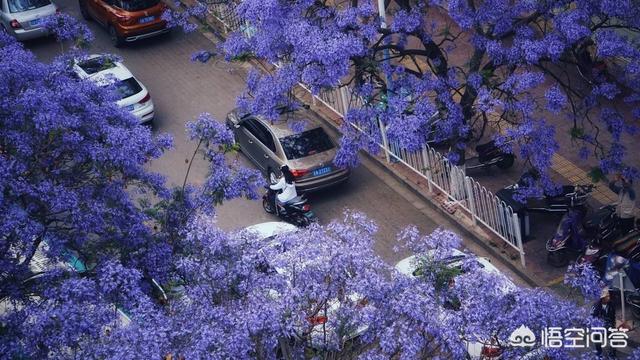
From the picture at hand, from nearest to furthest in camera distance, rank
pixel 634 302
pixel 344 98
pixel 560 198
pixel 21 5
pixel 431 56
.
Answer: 1. pixel 634 302
2. pixel 560 198
3. pixel 431 56
4. pixel 344 98
5. pixel 21 5

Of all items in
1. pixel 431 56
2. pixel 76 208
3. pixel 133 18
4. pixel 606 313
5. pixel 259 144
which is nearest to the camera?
pixel 76 208

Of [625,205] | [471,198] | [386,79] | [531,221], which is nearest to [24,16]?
[386,79]

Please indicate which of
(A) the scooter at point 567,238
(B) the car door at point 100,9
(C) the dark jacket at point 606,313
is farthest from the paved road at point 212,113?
(C) the dark jacket at point 606,313

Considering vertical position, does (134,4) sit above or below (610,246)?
above

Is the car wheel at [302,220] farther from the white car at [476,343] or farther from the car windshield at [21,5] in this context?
the car windshield at [21,5]

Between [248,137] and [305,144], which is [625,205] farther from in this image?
[248,137]

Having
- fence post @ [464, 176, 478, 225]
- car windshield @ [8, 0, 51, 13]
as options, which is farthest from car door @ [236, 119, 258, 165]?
car windshield @ [8, 0, 51, 13]

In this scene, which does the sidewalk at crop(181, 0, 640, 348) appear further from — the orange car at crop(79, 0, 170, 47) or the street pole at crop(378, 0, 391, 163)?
the orange car at crop(79, 0, 170, 47)
